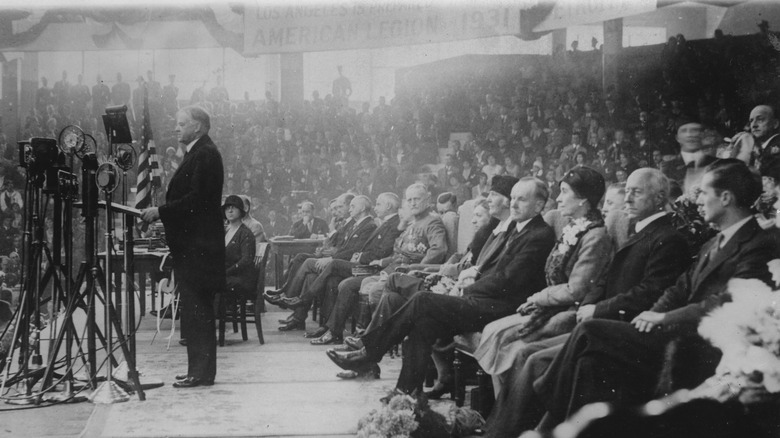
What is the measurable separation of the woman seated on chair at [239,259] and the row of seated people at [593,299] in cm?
177

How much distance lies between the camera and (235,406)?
3.87m

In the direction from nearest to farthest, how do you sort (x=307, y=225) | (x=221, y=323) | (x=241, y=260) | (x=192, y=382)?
1. (x=192, y=382)
2. (x=221, y=323)
3. (x=241, y=260)
4. (x=307, y=225)

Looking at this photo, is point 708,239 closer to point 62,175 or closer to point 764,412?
point 764,412

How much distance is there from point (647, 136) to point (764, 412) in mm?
1396

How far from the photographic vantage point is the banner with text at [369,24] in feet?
13.1

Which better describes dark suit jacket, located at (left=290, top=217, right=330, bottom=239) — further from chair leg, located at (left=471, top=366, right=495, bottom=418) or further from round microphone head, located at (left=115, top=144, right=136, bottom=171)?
chair leg, located at (left=471, top=366, right=495, bottom=418)

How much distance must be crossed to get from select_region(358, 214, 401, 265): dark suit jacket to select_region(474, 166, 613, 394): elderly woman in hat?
2.29m

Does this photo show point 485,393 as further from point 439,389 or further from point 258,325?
point 258,325

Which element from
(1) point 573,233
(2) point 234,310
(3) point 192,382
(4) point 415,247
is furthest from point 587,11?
(2) point 234,310

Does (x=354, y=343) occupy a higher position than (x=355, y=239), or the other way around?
(x=355, y=239)

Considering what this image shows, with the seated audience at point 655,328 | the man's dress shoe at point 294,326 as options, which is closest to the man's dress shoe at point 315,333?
the man's dress shoe at point 294,326

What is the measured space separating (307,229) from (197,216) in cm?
137

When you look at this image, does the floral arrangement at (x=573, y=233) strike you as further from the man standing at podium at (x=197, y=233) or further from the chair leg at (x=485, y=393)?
the man standing at podium at (x=197, y=233)

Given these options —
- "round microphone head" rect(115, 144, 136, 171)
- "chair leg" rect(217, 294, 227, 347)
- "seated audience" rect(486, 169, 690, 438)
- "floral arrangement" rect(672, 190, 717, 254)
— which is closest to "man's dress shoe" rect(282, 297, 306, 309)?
"chair leg" rect(217, 294, 227, 347)
